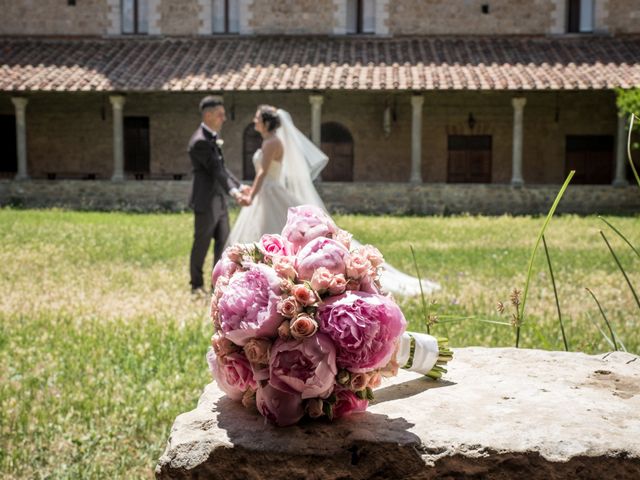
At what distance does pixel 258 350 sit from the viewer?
1725mm

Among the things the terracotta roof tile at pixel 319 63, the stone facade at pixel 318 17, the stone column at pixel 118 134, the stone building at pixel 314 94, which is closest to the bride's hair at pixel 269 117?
the terracotta roof tile at pixel 319 63

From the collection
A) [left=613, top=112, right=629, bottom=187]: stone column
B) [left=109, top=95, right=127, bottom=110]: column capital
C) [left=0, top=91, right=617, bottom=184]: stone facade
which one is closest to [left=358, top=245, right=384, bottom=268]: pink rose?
[left=613, top=112, right=629, bottom=187]: stone column

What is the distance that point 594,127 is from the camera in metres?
22.8

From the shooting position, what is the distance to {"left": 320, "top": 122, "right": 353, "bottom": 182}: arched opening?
23234 millimetres

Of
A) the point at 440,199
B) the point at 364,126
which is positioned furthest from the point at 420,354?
the point at 364,126

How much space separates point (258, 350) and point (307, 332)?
0.12 meters

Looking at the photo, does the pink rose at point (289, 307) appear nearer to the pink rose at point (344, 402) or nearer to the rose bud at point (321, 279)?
the rose bud at point (321, 279)

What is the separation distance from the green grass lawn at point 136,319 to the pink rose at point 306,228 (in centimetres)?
63

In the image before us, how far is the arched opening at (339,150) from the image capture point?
23.2 m

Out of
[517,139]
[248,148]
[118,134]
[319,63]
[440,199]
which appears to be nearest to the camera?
[440,199]

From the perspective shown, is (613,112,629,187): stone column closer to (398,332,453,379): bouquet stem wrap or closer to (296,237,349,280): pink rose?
(398,332,453,379): bouquet stem wrap

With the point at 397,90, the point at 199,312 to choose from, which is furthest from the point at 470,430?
the point at 397,90

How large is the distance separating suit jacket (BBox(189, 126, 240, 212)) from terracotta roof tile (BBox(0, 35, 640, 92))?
488 inches

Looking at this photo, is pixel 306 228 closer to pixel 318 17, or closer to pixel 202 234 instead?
pixel 202 234
